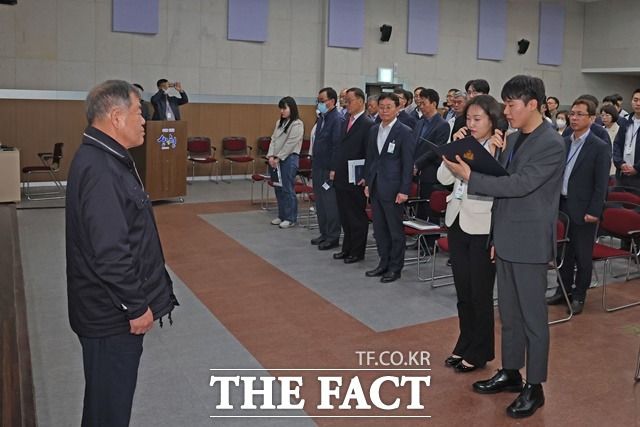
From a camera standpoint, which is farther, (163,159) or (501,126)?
(163,159)

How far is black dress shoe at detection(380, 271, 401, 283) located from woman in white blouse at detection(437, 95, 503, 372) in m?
1.86

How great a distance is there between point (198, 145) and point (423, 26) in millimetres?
5990

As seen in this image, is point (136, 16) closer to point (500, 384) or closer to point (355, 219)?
point (355, 219)

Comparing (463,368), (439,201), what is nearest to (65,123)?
(439,201)

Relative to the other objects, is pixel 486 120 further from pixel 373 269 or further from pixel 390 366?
pixel 373 269

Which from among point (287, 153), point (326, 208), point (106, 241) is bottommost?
point (326, 208)

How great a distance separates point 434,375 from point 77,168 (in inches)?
101

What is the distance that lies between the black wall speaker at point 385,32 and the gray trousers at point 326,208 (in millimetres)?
7669

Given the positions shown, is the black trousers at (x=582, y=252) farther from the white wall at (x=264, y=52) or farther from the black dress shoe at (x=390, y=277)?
the white wall at (x=264, y=52)

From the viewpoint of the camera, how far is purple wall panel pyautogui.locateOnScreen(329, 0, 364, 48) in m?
13.6

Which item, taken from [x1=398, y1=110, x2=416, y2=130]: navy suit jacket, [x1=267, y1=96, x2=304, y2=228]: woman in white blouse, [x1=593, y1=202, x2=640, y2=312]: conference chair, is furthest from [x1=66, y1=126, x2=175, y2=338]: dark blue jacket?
[x1=398, y1=110, x2=416, y2=130]: navy suit jacket

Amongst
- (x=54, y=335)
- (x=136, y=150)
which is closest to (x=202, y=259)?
(x=54, y=335)

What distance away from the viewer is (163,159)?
9.73m

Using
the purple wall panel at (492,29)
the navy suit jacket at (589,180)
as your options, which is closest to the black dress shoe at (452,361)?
the navy suit jacket at (589,180)
